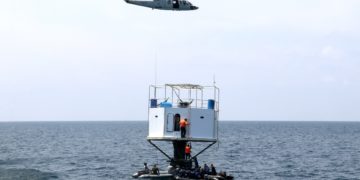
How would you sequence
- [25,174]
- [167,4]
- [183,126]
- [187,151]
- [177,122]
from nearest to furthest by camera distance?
1. [183,126]
2. [177,122]
3. [187,151]
4. [167,4]
5. [25,174]

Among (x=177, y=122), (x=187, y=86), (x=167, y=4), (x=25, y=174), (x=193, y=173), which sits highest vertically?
(x=167, y=4)

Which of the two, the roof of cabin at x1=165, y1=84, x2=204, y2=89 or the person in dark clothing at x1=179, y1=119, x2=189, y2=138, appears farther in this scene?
the roof of cabin at x1=165, y1=84, x2=204, y2=89

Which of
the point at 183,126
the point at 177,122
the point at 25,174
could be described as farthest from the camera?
the point at 25,174

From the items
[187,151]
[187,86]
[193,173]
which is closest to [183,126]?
[187,151]

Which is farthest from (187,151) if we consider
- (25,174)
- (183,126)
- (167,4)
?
(25,174)

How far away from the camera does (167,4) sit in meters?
59.8

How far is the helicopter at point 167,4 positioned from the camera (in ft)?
193

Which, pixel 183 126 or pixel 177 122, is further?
pixel 177 122

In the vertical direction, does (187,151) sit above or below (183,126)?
below

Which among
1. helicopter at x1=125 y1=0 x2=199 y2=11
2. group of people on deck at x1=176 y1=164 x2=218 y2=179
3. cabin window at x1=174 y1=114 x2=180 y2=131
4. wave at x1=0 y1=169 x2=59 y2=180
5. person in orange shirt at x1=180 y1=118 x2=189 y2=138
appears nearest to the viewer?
group of people on deck at x1=176 y1=164 x2=218 y2=179

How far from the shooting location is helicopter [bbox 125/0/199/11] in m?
58.8

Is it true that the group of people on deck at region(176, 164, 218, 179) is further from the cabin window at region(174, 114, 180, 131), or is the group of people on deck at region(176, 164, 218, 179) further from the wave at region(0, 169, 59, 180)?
the wave at region(0, 169, 59, 180)

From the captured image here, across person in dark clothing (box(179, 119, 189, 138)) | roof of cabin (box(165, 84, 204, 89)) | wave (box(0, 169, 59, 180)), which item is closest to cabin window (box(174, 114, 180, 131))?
person in dark clothing (box(179, 119, 189, 138))

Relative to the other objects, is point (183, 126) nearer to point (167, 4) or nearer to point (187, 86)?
point (187, 86)
